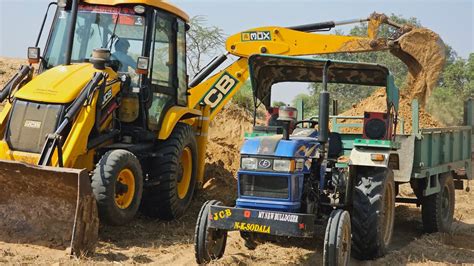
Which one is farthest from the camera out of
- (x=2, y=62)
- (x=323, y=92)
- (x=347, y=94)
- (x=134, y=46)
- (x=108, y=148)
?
(x=347, y=94)

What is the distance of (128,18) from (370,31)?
3892mm

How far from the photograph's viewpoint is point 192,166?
929cm

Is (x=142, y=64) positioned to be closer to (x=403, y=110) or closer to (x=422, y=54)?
(x=422, y=54)

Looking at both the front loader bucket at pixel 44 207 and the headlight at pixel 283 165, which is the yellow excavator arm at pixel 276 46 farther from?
the headlight at pixel 283 165

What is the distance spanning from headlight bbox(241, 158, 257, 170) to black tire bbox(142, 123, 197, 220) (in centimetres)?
243

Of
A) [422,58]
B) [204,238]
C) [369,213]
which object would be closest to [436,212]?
[369,213]

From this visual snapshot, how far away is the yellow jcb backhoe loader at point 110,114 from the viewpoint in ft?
22.0

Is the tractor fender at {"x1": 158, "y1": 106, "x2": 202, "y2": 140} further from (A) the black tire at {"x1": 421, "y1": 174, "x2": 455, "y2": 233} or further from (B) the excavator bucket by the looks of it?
(B) the excavator bucket

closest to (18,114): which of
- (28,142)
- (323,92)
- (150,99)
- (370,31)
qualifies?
(28,142)

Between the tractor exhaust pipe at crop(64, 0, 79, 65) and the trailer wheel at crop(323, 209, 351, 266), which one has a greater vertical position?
the tractor exhaust pipe at crop(64, 0, 79, 65)

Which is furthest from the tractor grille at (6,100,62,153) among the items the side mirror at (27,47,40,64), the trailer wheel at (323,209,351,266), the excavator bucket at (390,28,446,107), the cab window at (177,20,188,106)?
the excavator bucket at (390,28,446,107)

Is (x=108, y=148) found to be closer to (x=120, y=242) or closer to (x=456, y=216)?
(x=120, y=242)

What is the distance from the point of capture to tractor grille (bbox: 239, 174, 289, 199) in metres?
5.88

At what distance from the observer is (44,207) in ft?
22.1
